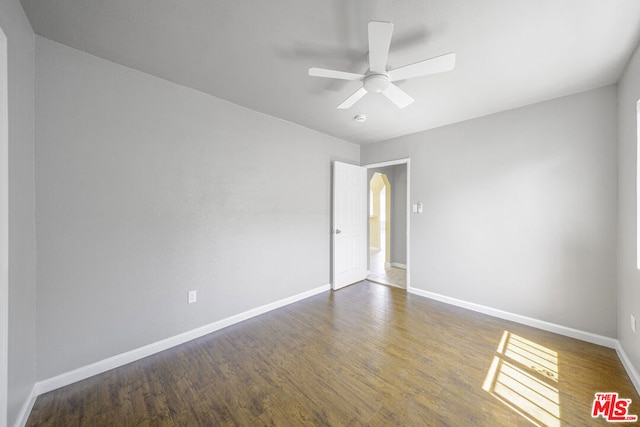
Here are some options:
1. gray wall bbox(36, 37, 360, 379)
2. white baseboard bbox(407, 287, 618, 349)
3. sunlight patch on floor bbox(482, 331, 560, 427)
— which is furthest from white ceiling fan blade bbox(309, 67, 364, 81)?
white baseboard bbox(407, 287, 618, 349)

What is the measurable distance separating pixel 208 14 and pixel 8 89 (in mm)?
1127

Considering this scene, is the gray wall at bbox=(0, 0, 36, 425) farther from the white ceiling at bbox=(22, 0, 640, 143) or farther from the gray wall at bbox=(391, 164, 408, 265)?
the gray wall at bbox=(391, 164, 408, 265)

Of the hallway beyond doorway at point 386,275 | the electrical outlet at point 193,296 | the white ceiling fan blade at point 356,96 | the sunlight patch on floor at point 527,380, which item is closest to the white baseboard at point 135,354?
the electrical outlet at point 193,296

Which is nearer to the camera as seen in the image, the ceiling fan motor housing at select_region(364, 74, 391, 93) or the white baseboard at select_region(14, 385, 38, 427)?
the white baseboard at select_region(14, 385, 38, 427)

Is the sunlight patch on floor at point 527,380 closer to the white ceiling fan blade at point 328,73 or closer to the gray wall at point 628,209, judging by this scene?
the gray wall at point 628,209

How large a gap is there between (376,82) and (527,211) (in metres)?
2.32

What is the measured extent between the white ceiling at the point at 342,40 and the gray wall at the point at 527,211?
0.43 metres

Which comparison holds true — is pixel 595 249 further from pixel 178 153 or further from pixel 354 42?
pixel 178 153

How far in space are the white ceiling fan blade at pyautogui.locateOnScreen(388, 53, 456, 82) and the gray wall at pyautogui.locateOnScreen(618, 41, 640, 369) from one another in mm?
1473

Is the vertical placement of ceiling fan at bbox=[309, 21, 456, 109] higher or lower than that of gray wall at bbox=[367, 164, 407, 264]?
higher

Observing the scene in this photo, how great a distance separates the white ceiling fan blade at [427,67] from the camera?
1.47 m

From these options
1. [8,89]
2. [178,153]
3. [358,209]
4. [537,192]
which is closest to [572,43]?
[537,192]

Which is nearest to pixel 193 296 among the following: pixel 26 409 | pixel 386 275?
pixel 26 409

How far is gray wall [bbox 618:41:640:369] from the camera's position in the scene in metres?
1.75
